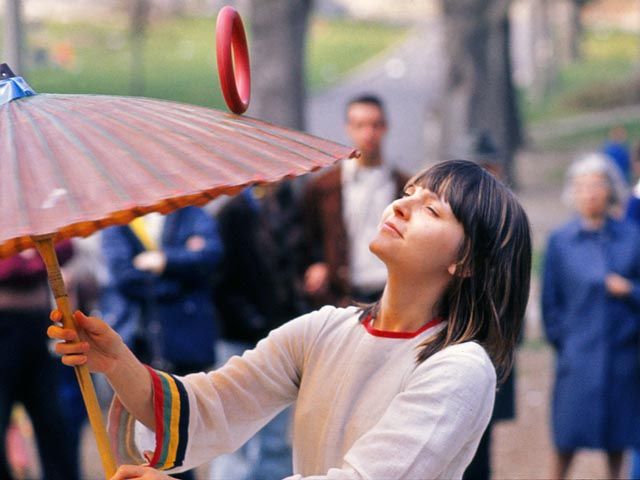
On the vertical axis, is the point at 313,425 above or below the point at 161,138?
below

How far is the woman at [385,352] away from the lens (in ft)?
8.76

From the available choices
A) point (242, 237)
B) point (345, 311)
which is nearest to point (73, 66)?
point (242, 237)

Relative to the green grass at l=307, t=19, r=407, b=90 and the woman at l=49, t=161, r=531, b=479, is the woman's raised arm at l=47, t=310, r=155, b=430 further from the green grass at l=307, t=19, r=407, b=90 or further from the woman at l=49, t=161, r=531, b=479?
the green grass at l=307, t=19, r=407, b=90

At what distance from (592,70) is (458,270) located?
32.2 meters

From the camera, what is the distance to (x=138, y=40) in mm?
32594

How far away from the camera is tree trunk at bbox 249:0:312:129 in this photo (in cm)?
1255

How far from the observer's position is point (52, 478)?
20.4ft

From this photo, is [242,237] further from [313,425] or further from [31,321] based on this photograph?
[313,425]

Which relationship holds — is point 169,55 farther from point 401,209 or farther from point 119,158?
point 119,158

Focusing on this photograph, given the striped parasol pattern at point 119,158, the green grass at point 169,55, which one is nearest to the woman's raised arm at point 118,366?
the striped parasol pattern at point 119,158

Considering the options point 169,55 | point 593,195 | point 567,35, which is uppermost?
point 593,195

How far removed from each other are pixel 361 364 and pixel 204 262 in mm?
3503

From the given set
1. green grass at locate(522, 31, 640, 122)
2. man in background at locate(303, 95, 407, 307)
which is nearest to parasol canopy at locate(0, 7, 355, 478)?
man in background at locate(303, 95, 407, 307)

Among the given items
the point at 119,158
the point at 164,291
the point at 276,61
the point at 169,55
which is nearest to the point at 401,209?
the point at 119,158
